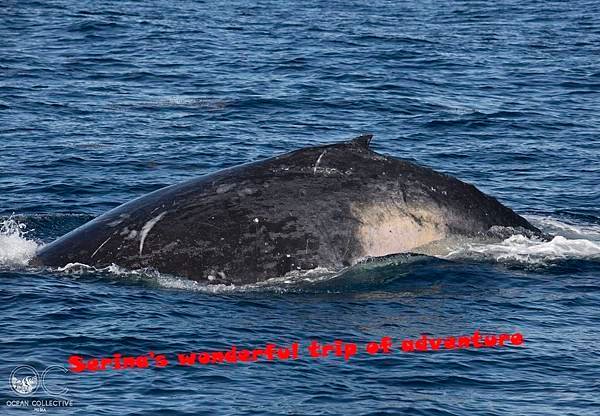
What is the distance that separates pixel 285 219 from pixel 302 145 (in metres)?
12.7

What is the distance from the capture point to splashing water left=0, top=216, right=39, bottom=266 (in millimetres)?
19422

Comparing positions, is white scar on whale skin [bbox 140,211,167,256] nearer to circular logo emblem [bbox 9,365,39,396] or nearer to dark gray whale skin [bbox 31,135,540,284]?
dark gray whale skin [bbox 31,135,540,284]

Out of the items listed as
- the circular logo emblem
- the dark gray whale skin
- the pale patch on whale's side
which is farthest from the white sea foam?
the circular logo emblem

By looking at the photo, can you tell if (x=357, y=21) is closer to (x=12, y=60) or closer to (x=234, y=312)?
(x=12, y=60)

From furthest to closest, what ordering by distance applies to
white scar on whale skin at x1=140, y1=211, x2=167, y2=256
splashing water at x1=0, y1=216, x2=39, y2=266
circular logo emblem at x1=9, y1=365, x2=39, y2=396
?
splashing water at x1=0, y1=216, x2=39, y2=266, white scar on whale skin at x1=140, y1=211, x2=167, y2=256, circular logo emblem at x1=9, y1=365, x2=39, y2=396

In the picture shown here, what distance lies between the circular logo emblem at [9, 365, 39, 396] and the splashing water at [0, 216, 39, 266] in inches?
164

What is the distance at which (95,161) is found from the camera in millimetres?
28906

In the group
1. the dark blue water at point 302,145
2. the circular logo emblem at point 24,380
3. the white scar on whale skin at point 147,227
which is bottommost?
the dark blue water at point 302,145

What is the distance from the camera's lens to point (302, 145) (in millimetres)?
30797

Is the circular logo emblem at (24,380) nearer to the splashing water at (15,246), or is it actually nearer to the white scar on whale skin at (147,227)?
the white scar on whale skin at (147,227)

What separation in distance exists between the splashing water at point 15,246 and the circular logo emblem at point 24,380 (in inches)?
164

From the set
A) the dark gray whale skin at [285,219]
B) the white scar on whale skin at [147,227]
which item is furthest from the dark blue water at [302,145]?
the white scar on whale skin at [147,227]

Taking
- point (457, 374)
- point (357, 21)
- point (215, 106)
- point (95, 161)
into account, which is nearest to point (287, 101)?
point (215, 106)

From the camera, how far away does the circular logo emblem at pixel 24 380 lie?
47.8 ft
